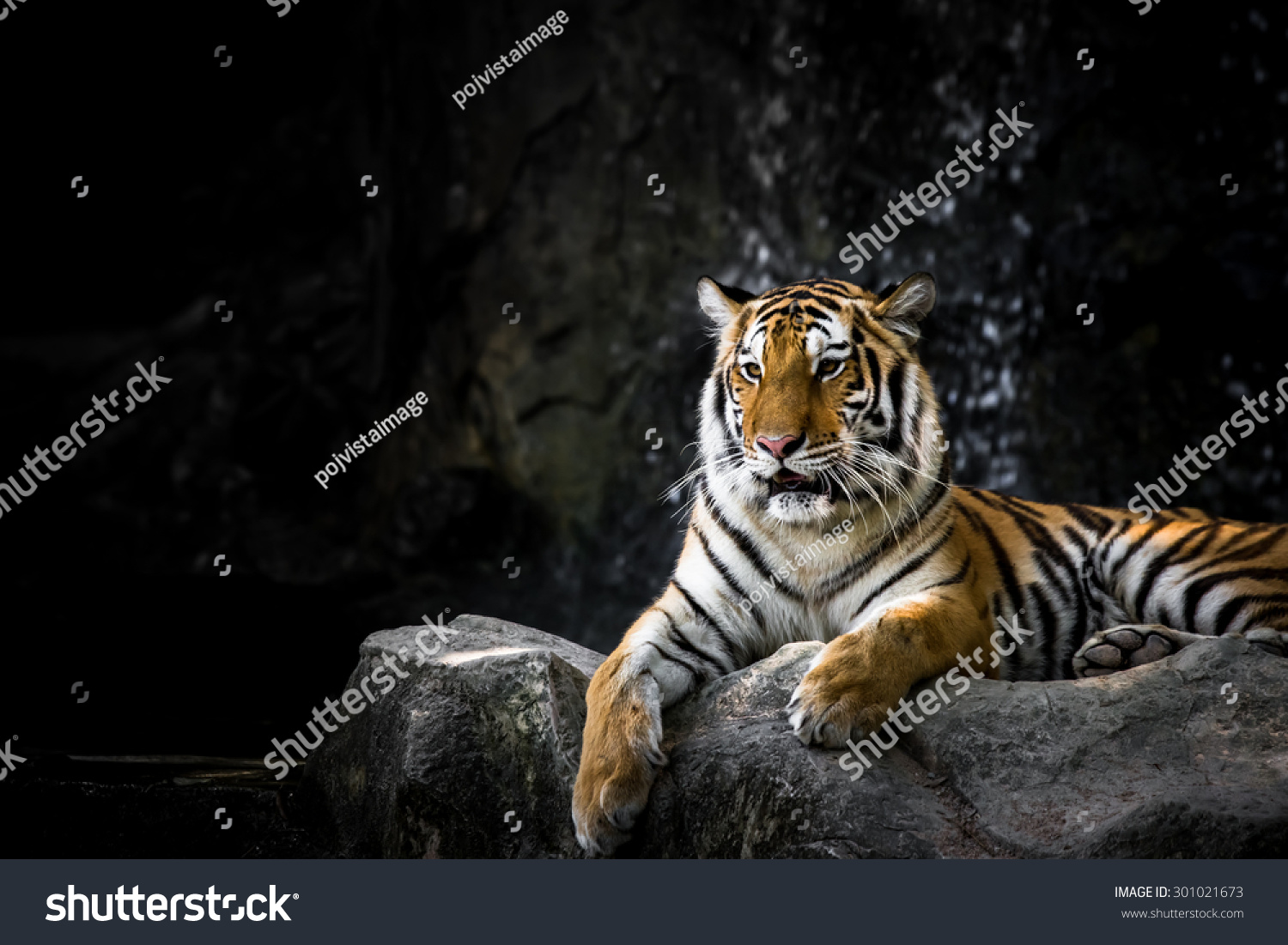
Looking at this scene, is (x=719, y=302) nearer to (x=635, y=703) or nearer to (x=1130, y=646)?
(x=635, y=703)

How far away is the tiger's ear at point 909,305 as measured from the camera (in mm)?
3277

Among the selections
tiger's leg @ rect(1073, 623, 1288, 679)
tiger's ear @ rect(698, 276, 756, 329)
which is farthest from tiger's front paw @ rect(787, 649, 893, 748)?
tiger's ear @ rect(698, 276, 756, 329)

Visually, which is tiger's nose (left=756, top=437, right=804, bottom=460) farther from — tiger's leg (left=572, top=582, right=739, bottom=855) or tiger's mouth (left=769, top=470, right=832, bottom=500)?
tiger's leg (left=572, top=582, right=739, bottom=855)

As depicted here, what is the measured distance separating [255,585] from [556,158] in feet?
11.6

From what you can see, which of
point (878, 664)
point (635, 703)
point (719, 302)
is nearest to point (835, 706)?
point (878, 664)

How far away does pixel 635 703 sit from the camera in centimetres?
284

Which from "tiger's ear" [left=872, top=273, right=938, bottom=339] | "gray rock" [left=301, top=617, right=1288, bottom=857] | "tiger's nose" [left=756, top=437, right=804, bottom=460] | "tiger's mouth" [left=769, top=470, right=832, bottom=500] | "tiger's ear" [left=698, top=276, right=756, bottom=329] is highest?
"tiger's ear" [left=698, top=276, right=756, bottom=329]

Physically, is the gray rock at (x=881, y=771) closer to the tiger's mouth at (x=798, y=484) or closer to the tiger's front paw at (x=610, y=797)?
the tiger's front paw at (x=610, y=797)

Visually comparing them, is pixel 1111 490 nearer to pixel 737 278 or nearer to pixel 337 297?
pixel 737 278

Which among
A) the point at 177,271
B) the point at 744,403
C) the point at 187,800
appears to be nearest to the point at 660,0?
the point at 177,271

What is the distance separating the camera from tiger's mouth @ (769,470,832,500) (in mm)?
3057

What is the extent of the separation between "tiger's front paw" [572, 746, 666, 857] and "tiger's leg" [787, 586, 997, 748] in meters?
0.37

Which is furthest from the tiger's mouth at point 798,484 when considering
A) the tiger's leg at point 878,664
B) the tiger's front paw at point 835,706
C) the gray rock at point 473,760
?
the gray rock at point 473,760

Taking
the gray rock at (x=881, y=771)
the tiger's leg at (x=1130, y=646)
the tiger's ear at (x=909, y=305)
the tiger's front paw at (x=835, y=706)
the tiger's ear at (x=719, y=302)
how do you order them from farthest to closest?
the tiger's ear at (x=719, y=302)
the tiger's ear at (x=909, y=305)
the tiger's leg at (x=1130, y=646)
the tiger's front paw at (x=835, y=706)
the gray rock at (x=881, y=771)
